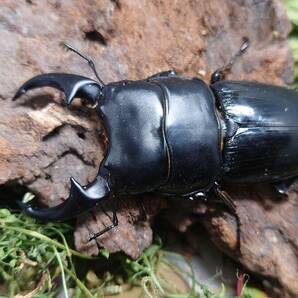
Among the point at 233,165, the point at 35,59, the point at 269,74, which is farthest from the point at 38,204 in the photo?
the point at 269,74

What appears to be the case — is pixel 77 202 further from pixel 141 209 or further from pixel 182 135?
pixel 182 135

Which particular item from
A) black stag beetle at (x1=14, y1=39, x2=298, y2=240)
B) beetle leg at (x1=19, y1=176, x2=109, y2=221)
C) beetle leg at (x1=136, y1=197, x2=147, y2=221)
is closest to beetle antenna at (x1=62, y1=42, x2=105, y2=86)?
black stag beetle at (x1=14, y1=39, x2=298, y2=240)

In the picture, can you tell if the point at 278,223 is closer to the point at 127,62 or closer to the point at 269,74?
the point at 269,74

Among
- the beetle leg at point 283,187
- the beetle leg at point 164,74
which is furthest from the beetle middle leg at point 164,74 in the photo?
the beetle leg at point 283,187

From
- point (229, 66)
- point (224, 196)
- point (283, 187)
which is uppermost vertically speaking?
point (229, 66)

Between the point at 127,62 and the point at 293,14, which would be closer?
the point at 127,62

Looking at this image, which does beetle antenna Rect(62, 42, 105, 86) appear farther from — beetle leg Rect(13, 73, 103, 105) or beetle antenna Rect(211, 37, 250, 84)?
beetle antenna Rect(211, 37, 250, 84)

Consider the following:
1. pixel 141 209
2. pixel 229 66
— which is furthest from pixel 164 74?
pixel 141 209

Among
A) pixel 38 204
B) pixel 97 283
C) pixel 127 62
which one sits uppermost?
pixel 127 62
